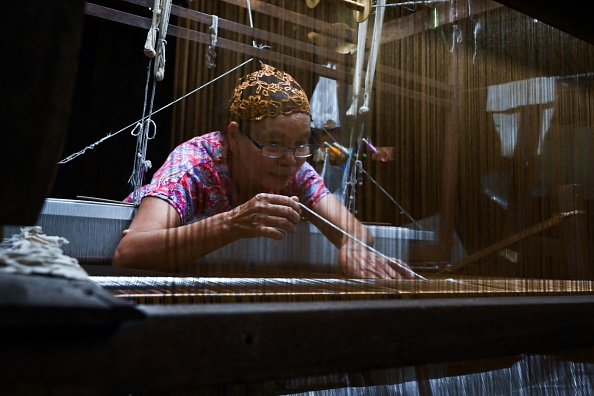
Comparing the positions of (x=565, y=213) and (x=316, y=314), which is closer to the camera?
(x=316, y=314)

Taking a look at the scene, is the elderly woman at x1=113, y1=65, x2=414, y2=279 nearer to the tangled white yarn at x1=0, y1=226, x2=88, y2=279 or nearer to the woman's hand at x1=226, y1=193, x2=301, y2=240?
the woman's hand at x1=226, y1=193, x2=301, y2=240

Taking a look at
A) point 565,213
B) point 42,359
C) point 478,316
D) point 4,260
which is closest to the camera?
point 42,359

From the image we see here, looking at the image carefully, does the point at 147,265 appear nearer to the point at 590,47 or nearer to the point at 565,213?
the point at 565,213

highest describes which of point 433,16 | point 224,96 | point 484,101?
point 433,16

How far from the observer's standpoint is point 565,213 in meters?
1.75

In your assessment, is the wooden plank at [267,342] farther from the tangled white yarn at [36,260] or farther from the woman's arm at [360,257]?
the woman's arm at [360,257]

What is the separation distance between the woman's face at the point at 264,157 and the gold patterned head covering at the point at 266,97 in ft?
0.06

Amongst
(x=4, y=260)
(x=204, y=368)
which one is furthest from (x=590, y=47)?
(x=4, y=260)

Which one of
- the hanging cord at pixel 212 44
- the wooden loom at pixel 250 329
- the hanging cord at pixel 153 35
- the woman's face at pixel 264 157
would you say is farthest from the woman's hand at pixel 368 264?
the hanging cord at pixel 153 35

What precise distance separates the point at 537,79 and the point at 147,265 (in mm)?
1212

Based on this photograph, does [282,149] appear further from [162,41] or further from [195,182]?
[162,41]

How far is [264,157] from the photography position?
1.33 metres

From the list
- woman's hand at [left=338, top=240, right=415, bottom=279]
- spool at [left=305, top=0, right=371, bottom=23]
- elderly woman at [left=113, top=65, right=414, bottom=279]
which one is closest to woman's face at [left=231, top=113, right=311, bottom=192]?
elderly woman at [left=113, top=65, right=414, bottom=279]

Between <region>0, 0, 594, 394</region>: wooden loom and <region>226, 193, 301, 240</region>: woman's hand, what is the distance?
15 centimetres
